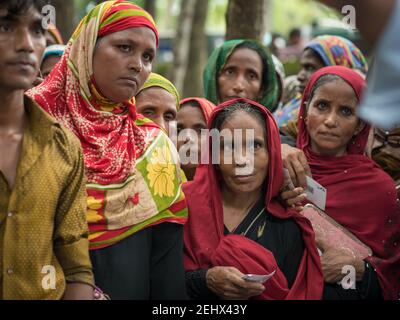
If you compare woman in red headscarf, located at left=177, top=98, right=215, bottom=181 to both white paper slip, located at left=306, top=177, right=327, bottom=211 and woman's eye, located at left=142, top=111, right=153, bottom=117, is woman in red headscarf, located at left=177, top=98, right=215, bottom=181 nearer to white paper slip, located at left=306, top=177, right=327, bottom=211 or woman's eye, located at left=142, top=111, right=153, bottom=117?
woman's eye, located at left=142, top=111, right=153, bottom=117

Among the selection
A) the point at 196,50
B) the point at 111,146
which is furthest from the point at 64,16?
the point at 196,50

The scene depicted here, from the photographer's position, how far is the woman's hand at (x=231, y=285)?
11.5 ft

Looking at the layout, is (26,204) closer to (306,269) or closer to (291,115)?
(306,269)

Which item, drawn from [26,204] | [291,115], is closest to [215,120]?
[26,204]

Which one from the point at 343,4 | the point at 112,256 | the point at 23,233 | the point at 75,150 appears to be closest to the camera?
the point at 343,4

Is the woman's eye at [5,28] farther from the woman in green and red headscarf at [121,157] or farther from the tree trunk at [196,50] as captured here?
the tree trunk at [196,50]

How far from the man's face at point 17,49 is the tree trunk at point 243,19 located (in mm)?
3885

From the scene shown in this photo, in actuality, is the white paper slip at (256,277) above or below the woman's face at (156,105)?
below

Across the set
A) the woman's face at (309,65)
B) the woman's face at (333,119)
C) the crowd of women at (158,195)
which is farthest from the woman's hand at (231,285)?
the woman's face at (309,65)

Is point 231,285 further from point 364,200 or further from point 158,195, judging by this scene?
→ point 364,200

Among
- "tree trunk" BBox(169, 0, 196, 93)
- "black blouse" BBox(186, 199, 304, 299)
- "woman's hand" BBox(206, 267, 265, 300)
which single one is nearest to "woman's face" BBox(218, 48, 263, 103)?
"black blouse" BBox(186, 199, 304, 299)

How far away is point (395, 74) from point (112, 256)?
6.26ft
